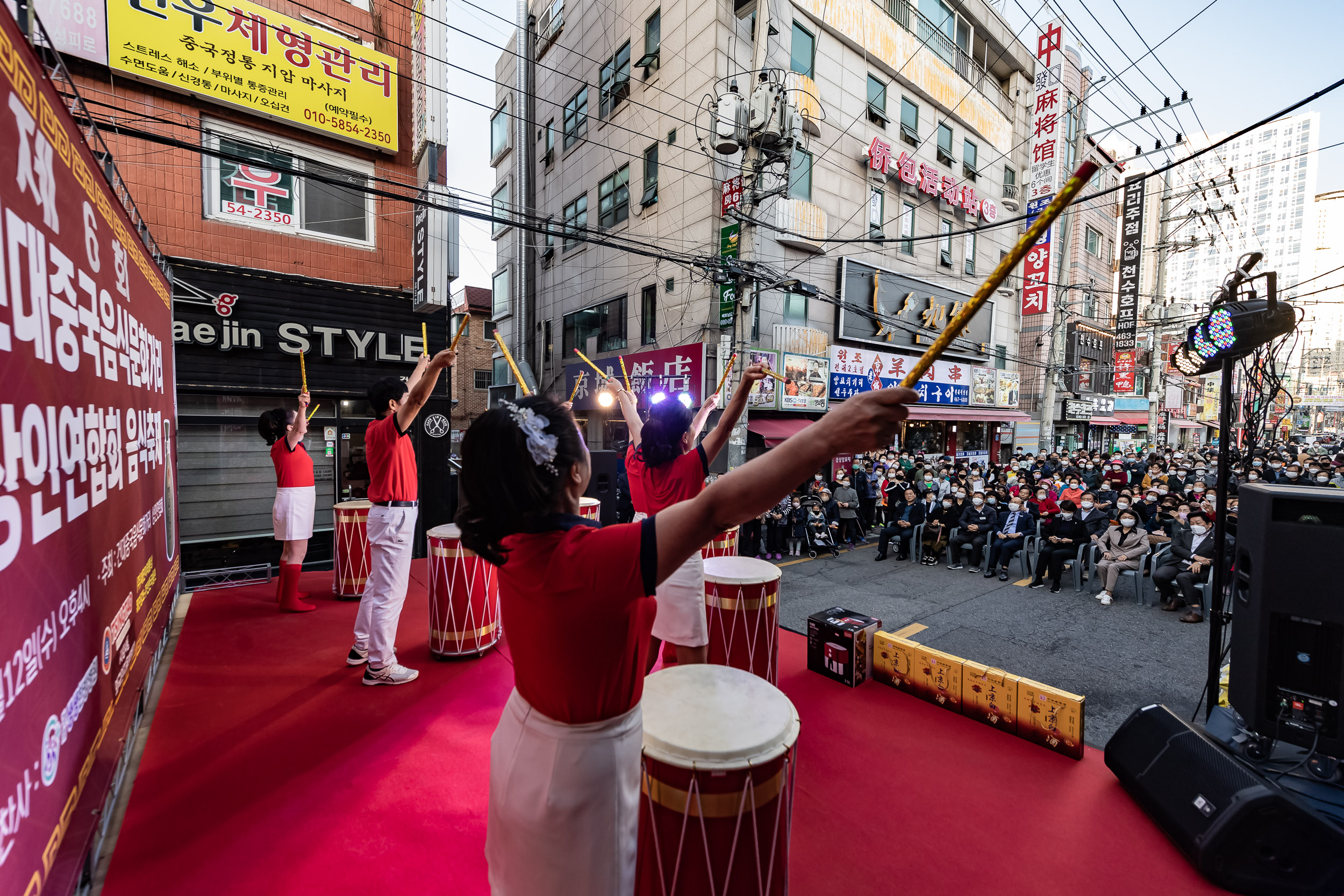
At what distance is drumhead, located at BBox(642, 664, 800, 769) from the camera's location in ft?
5.89

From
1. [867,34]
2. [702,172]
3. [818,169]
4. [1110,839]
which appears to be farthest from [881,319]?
[1110,839]

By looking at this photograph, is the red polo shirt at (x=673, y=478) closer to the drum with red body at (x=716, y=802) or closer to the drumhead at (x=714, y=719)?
the drumhead at (x=714, y=719)

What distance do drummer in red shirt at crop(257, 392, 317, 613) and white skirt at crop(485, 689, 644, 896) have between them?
4.47 meters

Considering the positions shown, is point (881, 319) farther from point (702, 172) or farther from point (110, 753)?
point (110, 753)

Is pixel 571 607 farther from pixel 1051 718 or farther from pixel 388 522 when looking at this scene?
pixel 1051 718

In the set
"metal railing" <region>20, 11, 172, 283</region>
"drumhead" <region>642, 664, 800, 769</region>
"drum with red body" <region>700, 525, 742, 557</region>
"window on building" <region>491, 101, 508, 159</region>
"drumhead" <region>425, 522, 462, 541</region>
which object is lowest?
"drum with red body" <region>700, 525, 742, 557</region>

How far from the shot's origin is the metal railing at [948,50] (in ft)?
47.5

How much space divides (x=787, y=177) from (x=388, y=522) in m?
9.92

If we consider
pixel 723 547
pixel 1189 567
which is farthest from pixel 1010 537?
pixel 723 547

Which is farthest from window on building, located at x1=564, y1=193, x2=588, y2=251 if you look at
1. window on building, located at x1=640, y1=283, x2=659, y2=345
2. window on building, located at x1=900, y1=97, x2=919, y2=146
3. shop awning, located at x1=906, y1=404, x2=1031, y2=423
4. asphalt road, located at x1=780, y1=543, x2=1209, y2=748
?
asphalt road, located at x1=780, y1=543, x2=1209, y2=748

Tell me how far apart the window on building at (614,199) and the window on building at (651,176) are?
2.26 ft

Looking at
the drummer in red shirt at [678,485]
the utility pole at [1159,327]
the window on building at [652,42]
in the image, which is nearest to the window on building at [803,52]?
the window on building at [652,42]

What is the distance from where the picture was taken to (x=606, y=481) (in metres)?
8.63

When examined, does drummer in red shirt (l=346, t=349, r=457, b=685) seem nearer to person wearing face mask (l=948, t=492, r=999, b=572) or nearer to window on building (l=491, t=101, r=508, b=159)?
person wearing face mask (l=948, t=492, r=999, b=572)
